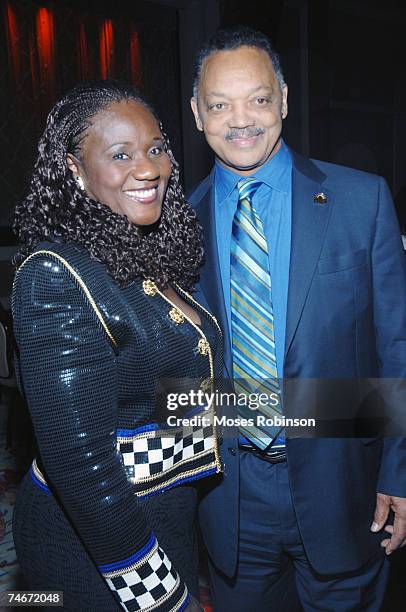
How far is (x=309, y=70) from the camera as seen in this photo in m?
6.33

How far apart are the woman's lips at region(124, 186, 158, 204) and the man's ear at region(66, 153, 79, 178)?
10 cm

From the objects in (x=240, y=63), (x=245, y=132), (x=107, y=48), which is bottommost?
(x=245, y=132)

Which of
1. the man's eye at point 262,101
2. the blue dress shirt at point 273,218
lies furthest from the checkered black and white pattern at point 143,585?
the man's eye at point 262,101

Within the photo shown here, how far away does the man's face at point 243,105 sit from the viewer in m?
1.54

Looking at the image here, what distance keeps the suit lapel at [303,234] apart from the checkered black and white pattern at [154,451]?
0.36 meters

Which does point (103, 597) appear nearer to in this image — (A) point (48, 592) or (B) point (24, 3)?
(A) point (48, 592)

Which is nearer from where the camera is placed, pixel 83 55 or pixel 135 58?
pixel 83 55

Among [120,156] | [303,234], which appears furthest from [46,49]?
[120,156]

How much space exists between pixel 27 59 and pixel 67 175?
574cm

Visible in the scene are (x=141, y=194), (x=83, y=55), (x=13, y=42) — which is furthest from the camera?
(x=83, y=55)

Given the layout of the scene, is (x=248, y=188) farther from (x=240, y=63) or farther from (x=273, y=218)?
(x=240, y=63)

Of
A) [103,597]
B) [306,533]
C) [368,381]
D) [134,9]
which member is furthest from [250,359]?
[134,9]

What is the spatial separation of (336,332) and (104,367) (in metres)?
0.66

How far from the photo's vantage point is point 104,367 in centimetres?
100
